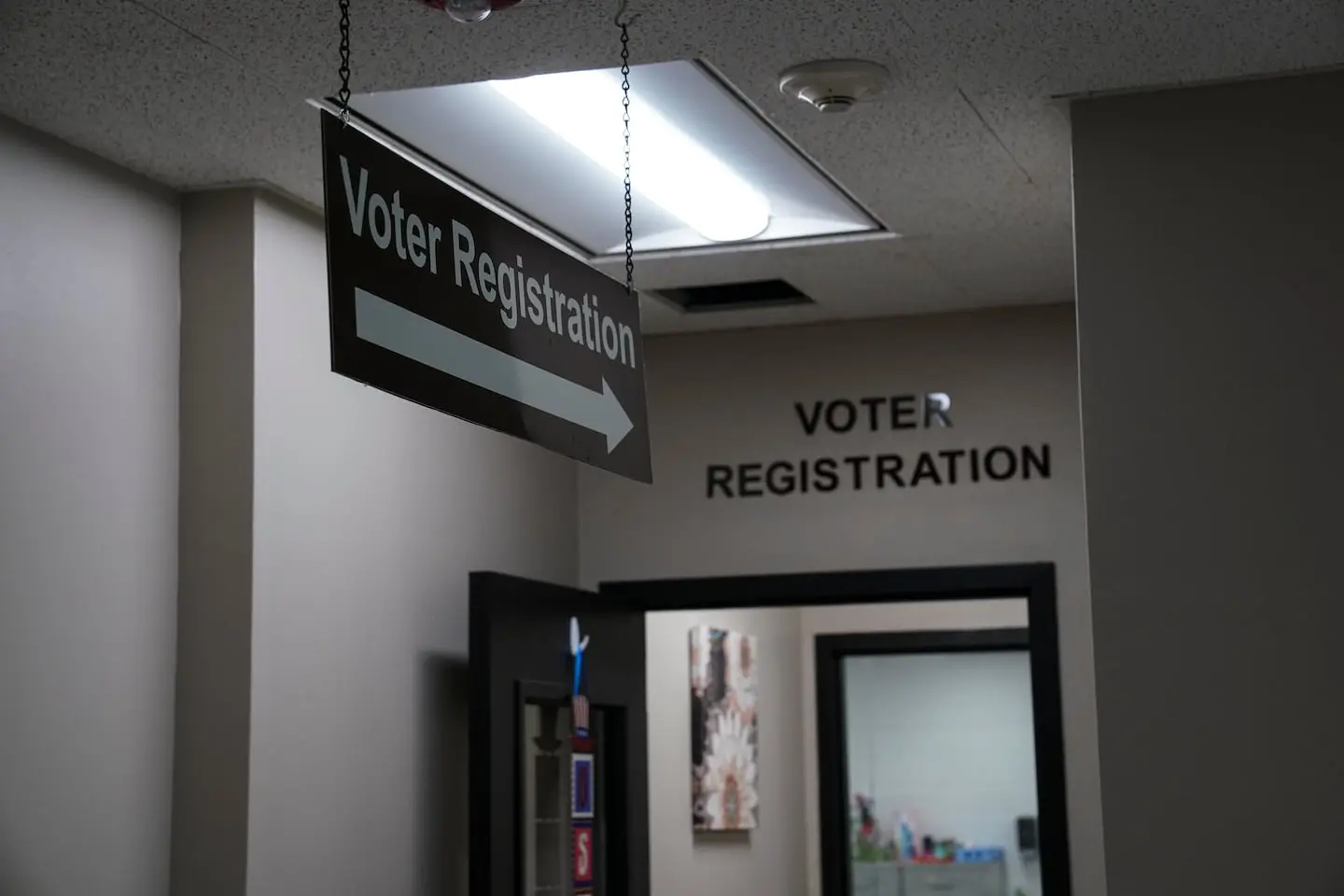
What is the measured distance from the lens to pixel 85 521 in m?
3.21

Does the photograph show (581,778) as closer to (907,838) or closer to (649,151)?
(649,151)

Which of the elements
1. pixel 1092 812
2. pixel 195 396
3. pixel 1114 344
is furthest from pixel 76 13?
pixel 1092 812

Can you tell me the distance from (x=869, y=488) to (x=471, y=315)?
2679mm

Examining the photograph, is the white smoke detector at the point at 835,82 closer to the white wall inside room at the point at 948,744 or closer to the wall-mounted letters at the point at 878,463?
the wall-mounted letters at the point at 878,463

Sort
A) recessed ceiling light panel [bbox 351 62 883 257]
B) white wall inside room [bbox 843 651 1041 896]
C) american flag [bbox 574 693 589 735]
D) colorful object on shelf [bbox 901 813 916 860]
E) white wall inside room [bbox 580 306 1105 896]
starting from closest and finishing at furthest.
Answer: recessed ceiling light panel [bbox 351 62 883 257] → american flag [bbox 574 693 589 735] → white wall inside room [bbox 580 306 1105 896] → colorful object on shelf [bbox 901 813 916 860] → white wall inside room [bbox 843 651 1041 896]

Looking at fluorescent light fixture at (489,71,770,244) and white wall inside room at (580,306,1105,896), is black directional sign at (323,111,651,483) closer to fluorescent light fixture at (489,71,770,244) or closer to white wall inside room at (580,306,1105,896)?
fluorescent light fixture at (489,71,770,244)

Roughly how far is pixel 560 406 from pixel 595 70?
3.61 ft

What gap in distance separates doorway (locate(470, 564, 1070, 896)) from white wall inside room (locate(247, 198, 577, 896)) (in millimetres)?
195

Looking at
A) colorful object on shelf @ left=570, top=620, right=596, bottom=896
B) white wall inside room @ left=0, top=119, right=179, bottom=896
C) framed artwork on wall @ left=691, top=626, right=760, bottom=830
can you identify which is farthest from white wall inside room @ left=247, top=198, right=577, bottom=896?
framed artwork on wall @ left=691, top=626, right=760, bottom=830

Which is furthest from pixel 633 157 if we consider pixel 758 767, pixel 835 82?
pixel 758 767

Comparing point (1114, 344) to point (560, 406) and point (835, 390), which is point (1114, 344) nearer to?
point (560, 406)

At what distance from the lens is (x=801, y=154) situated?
11.7ft

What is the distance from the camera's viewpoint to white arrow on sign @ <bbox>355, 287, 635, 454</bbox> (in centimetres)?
209

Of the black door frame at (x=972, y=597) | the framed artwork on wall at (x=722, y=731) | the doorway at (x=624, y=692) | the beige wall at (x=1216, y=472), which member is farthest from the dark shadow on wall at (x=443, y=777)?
the framed artwork on wall at (x=722, y=731)
